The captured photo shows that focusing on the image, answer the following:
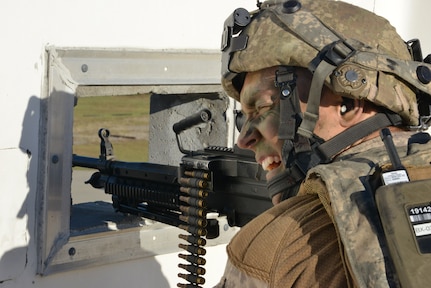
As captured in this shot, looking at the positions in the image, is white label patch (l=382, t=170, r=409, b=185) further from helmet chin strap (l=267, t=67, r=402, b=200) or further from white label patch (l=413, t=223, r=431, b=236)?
helmet chin strap (l=267, t=67, r=402, b=200)

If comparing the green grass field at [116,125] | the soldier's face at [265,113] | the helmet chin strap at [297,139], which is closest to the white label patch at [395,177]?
the helmet chin strap at [297,139]

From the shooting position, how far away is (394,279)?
5.73 feet

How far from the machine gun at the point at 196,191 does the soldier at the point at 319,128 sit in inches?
24.6

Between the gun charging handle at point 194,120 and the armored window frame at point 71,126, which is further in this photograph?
the gun charging handle at point 194,120

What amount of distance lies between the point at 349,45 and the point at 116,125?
8.50m

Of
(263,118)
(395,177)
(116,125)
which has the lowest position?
(116,125)

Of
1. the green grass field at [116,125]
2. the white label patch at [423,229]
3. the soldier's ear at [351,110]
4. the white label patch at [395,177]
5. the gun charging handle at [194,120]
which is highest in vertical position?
the soldier's ear at [351,110]

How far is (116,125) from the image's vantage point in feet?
34.7

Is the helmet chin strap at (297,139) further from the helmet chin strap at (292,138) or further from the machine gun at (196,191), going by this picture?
A: the machine gun at (196,191)

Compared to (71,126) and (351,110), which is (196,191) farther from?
(351,110)

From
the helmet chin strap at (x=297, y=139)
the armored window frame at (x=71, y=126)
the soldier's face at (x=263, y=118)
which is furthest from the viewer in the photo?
the armored window frame at (x=71, y=126)

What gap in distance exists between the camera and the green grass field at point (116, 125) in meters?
8.62

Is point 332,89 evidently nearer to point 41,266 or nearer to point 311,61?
point 311,61

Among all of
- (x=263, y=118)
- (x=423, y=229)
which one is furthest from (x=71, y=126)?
(x=423, y=229)
